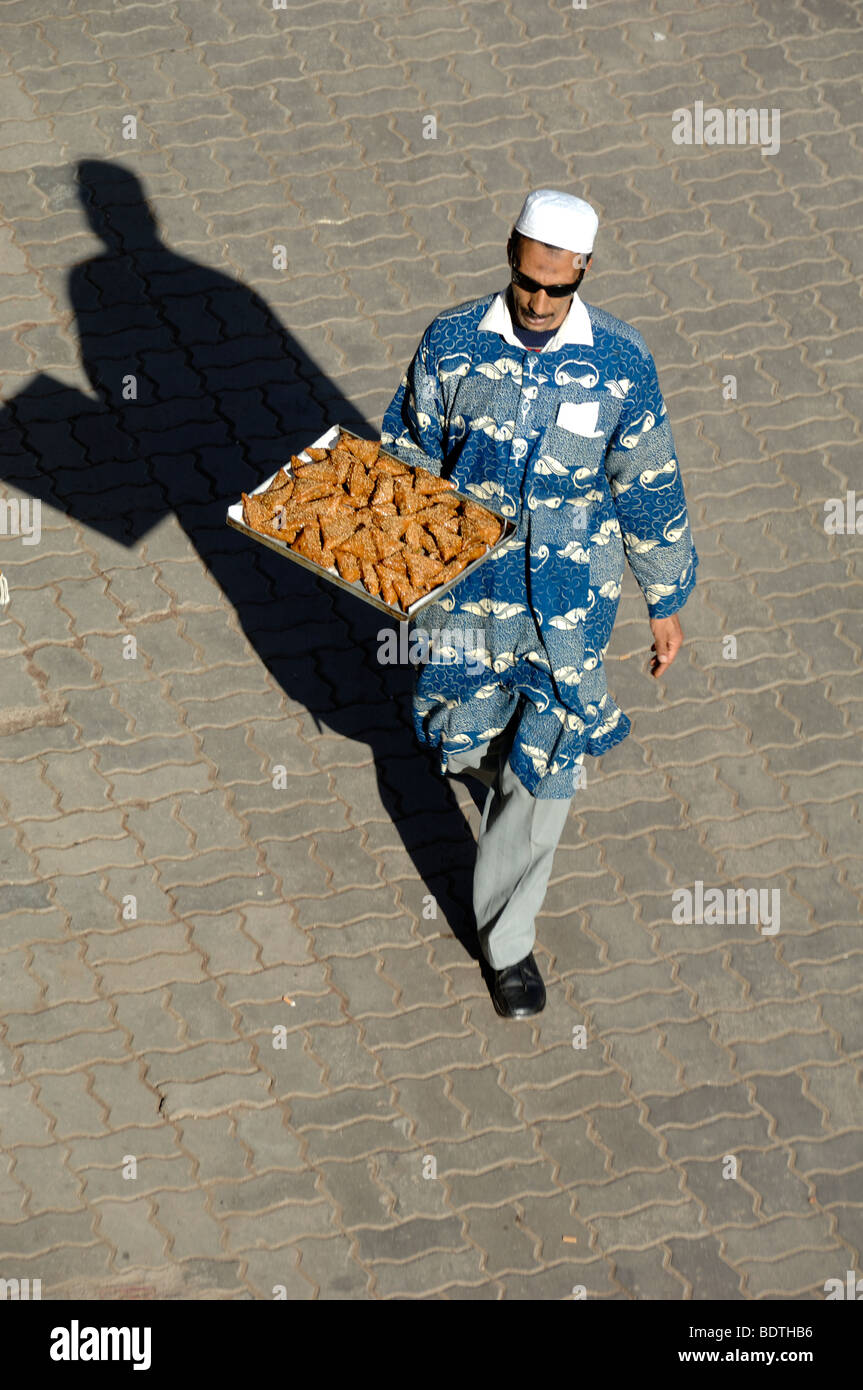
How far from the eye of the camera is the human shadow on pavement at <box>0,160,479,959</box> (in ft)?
18.9

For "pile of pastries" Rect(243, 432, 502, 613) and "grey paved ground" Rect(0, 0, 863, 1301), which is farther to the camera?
"grey paved ground" Rect(0, 0, 863, 1301)

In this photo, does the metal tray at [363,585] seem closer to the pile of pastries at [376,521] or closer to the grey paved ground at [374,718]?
the pile of pastries at [376,521]

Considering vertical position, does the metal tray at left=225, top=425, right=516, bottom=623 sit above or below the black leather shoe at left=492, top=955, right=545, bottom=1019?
above

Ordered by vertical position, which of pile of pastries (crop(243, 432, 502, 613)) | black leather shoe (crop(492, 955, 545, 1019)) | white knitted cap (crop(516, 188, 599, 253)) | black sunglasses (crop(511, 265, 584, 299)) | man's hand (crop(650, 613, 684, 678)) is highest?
white knitted cap (crop(516, 188, 599, 253))

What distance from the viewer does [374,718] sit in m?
5.81

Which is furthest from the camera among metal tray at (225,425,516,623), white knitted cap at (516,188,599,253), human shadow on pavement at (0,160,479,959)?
human shadow on pavement at (0,160,479,959)

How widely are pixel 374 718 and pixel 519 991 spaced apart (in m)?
1.29

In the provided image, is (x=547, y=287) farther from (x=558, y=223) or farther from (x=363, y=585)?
(x=363, y=585)

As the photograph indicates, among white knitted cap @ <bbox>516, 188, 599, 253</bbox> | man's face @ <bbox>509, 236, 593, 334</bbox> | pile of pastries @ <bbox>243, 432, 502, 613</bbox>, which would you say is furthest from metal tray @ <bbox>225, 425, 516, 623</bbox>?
white knitted cap @ <bbox>516, 188, 599, 253</bbox>

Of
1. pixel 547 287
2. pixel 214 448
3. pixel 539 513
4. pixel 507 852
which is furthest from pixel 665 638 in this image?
pixel 214 448

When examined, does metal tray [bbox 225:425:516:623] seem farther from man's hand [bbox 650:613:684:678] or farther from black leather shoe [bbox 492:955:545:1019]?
black leather shoe [bbox 492:955:545:1019]

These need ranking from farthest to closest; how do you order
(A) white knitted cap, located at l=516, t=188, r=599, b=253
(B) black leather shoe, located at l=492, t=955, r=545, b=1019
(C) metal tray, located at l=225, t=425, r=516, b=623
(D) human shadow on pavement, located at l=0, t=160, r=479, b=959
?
1. (D) human shadow on pavement, located at l=0, t=160, r=479, b=959
2. (B) black leather shoe, located at l=492, t=955, r=545, b=1019
3. (C) metal tray, located at l=225, t=425, r=516, b=623
4. (A) white knitted cap, located at l=516, t=188, r=599, b=253

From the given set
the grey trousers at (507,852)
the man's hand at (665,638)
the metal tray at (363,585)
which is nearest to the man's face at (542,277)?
the metal tray at (363,585)
